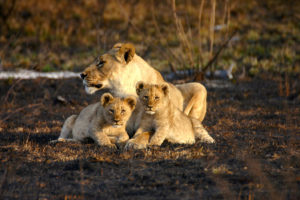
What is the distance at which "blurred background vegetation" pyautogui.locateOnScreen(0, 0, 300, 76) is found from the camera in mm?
18000

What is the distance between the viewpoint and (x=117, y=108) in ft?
22.3

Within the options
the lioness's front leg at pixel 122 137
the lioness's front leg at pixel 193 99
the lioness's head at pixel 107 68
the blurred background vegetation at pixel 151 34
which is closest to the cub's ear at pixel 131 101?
the lioness's front leg at pixel 122 137

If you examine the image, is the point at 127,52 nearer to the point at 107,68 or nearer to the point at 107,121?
the point at 107,68

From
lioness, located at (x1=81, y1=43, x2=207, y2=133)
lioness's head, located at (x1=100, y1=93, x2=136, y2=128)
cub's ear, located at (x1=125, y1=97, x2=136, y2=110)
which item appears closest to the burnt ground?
lioness's head, located at (x1=100, y1=93, x2=136, y2=128)

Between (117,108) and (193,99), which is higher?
(117,108)

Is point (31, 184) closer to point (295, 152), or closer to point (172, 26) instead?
point (295, 152)

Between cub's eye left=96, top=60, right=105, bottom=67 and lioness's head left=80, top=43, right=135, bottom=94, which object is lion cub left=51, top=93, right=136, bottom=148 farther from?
cub's eye left=96, top=60, right=105, bottom=67

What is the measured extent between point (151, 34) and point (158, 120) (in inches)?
742

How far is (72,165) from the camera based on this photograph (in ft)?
20.0

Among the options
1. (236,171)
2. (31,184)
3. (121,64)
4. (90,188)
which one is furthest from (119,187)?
(121,64)

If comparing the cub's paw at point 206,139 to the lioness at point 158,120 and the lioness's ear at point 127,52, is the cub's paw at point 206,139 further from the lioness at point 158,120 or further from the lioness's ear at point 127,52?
the lioness's ear at point 127,52

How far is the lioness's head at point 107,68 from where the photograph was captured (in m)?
7.66

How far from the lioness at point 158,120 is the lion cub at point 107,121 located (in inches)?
9.5

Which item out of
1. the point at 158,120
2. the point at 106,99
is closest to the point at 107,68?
the point at 106,99
